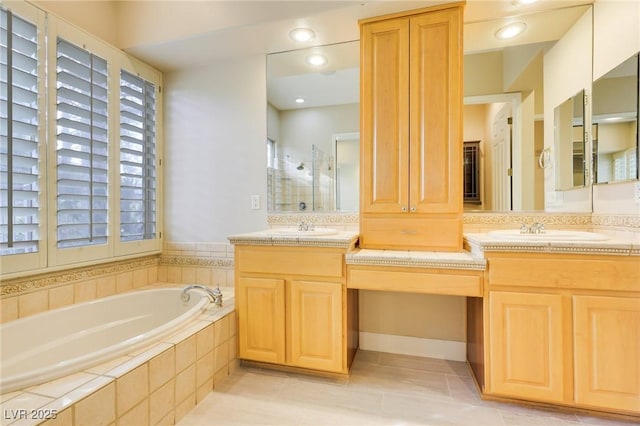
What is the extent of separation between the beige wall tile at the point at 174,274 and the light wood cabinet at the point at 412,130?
1660mm

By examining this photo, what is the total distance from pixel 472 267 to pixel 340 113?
4.62 ft

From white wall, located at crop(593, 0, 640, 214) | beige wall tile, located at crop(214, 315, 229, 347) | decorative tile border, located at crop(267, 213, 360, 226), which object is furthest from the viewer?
decorative tile border, located at crop(267, 213, 360, 226)

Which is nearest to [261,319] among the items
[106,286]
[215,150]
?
[106,286]

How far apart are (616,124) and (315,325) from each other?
6.73ft

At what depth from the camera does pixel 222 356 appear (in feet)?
5.78

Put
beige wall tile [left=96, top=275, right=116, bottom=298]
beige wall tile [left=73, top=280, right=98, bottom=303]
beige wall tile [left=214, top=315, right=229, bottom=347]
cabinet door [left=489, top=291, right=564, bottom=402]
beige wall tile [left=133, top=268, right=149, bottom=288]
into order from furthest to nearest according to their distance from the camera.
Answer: beige wall tile [left=133, top=268, right=149, bottom=288]
beige wall tile [left=96, top=275, right=116, bottom=298]
beige wall tile [left=73, top=280, right=98, bottom=303]
beige wall tile [left=214, top=315, right=229, bottom=347]
cabinet door [left=489, top=291, right=564, bottom=402]

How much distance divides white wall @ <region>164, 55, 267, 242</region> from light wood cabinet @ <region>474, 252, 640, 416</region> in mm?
1740

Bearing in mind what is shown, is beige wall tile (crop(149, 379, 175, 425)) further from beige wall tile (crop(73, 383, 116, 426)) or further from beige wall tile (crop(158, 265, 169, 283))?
beige wall tile (crop(158, 265, 169, 283))

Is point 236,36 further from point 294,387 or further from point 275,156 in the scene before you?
point 294,387

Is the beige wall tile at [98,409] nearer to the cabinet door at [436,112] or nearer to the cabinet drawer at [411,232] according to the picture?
the cabinet drawer at [411,232]

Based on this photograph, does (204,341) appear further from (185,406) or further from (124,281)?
(124,281)

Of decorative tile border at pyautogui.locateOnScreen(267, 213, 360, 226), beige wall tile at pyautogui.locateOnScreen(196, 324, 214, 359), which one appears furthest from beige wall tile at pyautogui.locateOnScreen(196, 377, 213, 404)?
decorative tile border at pyautogui.locateOnScreen(267, 213, 360, 226)

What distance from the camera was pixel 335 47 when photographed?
7.23 feet

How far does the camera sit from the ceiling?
1801 millimetres
